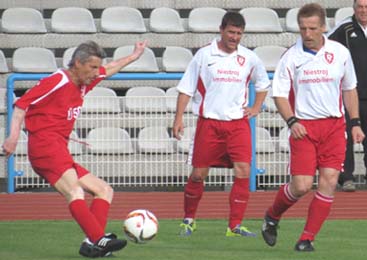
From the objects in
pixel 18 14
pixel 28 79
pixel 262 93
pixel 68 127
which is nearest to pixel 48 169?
pixel 68 127

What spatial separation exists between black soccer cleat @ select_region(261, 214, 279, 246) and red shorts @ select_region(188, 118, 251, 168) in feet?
4.20

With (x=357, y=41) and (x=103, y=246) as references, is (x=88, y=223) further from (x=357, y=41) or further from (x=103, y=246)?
(x=357, y=41)

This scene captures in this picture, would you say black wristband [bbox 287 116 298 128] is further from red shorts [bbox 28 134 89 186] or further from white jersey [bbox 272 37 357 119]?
red shorts [bbox 28 134 89 186]

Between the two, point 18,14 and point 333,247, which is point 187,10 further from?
point 333,247

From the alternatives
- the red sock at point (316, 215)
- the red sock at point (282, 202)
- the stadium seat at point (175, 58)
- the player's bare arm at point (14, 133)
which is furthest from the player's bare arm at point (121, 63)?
the stadium seat at point (175, 58)

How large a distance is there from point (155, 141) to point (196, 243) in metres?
5.20

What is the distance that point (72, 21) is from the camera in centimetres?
1886

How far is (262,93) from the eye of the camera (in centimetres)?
1189

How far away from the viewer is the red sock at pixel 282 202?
10383 millimetres

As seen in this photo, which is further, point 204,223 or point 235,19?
point 204,223

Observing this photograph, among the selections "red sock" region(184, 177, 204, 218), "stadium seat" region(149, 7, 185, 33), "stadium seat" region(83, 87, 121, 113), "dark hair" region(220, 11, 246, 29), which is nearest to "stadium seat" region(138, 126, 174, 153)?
"stadium seat" region(83, 87, 121, 113)

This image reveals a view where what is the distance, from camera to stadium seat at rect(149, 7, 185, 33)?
18844 millimetres

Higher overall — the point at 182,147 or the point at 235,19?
the point at 235,19

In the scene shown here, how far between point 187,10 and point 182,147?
4.46 metres
